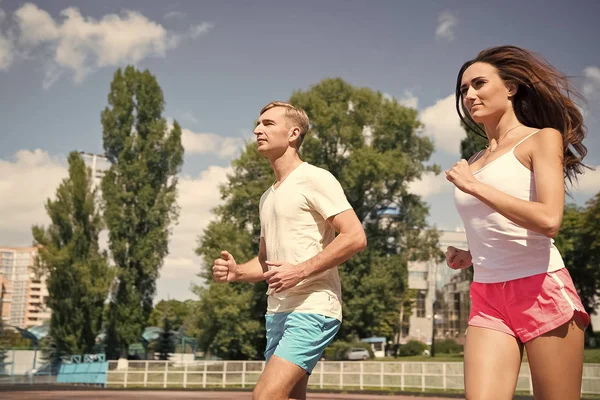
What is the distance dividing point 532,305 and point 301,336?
129 centimetres

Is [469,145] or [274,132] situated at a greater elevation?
[469,145]

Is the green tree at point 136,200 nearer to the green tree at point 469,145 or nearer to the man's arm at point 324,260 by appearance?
the green tree at point 469,145

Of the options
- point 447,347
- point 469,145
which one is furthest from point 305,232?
point 447,347

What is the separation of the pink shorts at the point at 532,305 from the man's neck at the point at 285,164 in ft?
5.31

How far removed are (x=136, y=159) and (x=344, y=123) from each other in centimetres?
1224

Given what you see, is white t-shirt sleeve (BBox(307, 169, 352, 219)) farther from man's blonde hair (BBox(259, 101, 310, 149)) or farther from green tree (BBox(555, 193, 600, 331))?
green tree (BBox(555, 193, 600, 331))

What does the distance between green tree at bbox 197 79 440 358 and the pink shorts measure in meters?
31.3

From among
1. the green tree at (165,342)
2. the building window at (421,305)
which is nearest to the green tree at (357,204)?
the green tree at (165,342)

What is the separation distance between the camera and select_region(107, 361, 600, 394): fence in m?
23.4

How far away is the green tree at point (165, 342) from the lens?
44.3 m

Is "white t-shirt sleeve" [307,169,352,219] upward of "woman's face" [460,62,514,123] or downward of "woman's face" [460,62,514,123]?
downward

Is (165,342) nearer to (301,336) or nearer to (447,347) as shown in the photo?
(447,347)

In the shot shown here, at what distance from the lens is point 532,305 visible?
2.78m

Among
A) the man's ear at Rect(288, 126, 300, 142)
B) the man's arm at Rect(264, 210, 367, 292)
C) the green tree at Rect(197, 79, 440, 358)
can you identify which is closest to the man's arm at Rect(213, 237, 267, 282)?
the man's arm at Rect(264, 210, 367, 292)
